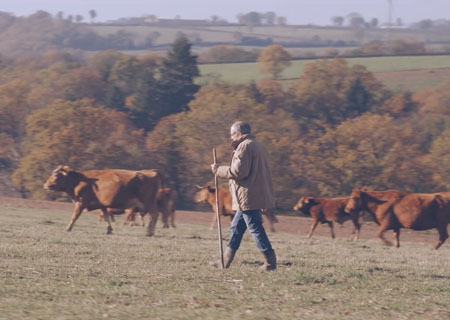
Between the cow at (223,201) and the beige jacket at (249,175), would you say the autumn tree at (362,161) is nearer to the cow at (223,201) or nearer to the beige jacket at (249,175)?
the cow at (223,201)

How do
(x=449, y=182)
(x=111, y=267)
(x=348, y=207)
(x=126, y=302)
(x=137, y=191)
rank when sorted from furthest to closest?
(x=449, y=182), (x=348, y=207), (x=137, y=191), (x=111, y=267), (x=126, y=302)

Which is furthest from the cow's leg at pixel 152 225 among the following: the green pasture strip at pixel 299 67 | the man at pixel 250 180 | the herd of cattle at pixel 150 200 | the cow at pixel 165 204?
the green pasture strip at pixel 299 67

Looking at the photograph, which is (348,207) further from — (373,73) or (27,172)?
(373,73)

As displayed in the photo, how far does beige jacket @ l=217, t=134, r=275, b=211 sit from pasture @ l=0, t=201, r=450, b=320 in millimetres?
899

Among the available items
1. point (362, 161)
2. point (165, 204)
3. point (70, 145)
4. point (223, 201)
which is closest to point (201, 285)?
point (165, 204)

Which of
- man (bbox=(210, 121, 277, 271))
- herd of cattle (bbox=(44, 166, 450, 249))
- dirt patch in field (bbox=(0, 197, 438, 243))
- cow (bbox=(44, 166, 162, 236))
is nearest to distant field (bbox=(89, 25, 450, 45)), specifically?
dirt patch in field (bbox=(0, 197, 438, 243))

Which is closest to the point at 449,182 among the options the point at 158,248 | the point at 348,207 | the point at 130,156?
the point at 130,156

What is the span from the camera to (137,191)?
18.1 metres

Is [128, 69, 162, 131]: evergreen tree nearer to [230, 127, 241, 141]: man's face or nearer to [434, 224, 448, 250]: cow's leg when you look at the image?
[434, 224, 448, 250]: cow's leg

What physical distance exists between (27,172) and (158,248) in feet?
111

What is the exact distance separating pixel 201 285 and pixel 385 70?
6824cm

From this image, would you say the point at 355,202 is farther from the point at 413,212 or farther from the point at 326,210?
the point at 326,210

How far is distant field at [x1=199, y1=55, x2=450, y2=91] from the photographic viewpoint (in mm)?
70750

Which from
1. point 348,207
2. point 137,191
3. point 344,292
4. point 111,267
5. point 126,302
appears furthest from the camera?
point 348,207
